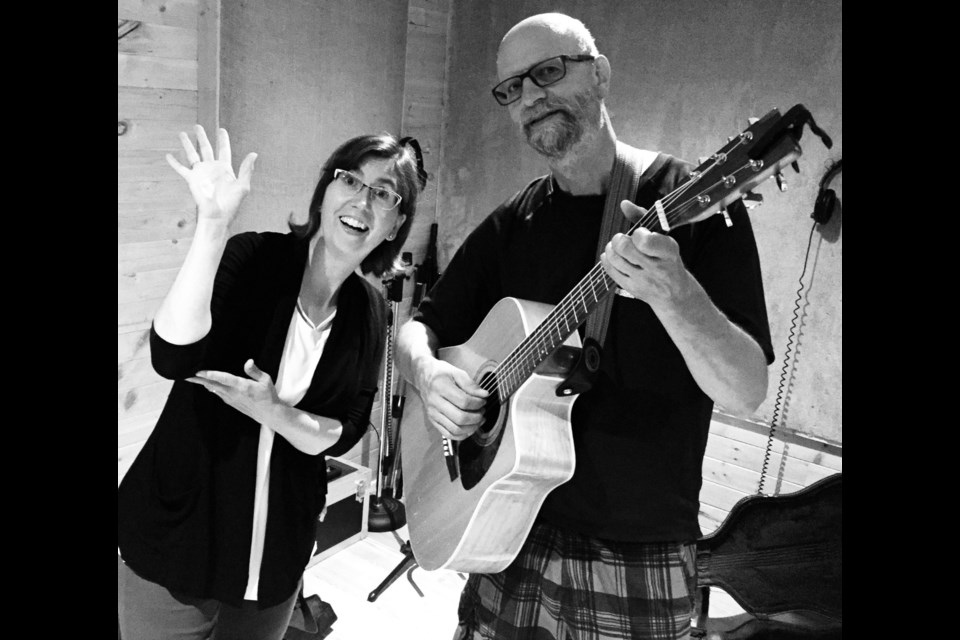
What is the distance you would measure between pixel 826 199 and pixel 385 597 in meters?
2.53

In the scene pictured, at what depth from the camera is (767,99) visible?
9.81 feet

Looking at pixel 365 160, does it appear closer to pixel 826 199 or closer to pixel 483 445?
pixel 483 445

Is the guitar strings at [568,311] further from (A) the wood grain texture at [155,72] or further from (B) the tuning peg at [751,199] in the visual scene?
(A) the wood grain texture at [155,72]

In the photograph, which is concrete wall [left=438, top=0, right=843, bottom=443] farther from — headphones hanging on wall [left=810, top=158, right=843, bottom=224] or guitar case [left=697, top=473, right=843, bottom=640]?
guitar case [left=697, top=473, right=843, bottom=640]

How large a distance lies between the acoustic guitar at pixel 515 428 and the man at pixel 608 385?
0.06 meters

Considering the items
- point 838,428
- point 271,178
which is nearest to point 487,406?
point 271,178

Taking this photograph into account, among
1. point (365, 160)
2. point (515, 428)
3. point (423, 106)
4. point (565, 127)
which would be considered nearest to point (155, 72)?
point (365, 160)

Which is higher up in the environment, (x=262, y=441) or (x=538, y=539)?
(x=262, y=441)

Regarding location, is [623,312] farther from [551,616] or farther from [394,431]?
[394,431]

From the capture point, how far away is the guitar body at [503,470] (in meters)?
1.36

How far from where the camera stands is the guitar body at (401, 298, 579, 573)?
53.6 inches
